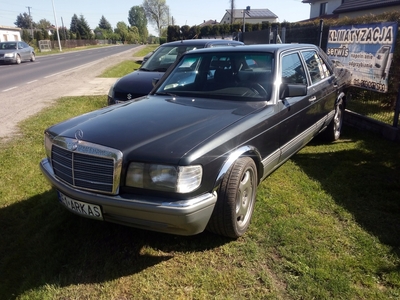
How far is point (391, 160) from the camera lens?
497cm

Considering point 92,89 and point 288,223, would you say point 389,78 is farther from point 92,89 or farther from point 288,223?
point 92,89

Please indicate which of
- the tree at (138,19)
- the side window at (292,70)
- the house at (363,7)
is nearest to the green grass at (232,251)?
the side window at (292,70)

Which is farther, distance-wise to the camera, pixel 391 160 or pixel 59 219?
pixel 391 160

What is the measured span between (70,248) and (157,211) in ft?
3.72

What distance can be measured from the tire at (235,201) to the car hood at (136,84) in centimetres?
383

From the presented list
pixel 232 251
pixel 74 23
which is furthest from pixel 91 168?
pixel 74 23

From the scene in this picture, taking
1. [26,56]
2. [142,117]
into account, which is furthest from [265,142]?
[26,56]

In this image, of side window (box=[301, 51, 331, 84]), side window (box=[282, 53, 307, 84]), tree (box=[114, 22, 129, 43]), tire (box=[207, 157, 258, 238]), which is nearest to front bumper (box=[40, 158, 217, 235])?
tire (box=[207, 157, 258, 238])

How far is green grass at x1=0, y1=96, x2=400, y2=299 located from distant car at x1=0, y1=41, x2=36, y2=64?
22.7m

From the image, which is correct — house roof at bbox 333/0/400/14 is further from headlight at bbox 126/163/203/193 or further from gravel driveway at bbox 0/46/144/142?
headlight at bbox 126/163/203/193

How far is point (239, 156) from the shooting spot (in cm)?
291

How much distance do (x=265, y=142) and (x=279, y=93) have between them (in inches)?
25.7

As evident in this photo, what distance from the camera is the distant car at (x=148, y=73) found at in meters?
6.53

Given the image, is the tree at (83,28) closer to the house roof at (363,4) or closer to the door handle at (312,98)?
the house roof at (363,4)
